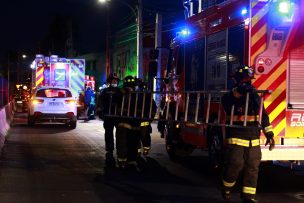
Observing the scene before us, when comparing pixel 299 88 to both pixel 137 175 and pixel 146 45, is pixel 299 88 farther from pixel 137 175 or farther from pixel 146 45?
pixel 146 45

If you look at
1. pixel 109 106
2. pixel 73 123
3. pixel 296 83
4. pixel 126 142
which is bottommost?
pixel 73 123

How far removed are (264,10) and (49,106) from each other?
12672 mm

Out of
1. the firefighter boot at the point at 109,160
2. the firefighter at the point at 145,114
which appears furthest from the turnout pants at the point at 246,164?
the firefighter boot at the point at 109,160

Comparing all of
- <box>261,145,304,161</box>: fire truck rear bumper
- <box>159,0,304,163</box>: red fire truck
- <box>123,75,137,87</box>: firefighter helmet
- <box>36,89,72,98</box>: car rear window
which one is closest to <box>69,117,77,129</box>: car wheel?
<box>36,89,72,98</box>: car rear window

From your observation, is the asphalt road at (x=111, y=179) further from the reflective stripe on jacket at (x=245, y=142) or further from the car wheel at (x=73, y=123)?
the car wheel at (x=73, y=123)

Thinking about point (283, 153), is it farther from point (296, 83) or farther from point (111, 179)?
point (111, 179)

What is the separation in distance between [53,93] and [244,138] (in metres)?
14.4

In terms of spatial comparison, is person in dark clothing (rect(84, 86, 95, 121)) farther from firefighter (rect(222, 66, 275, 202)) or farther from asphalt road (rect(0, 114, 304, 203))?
firefighter (rect(222, 66, 275, 202))

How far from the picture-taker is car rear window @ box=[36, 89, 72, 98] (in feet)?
67.1

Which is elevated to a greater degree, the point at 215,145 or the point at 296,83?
the point at 296,83

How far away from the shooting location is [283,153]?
8.34 metres

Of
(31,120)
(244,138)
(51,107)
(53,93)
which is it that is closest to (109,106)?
(244,138)

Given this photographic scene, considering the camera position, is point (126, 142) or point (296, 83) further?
point (126, 142)

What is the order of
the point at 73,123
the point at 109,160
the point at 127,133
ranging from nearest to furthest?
the point at 127,133, the point at 109,160, the point at 73,123
